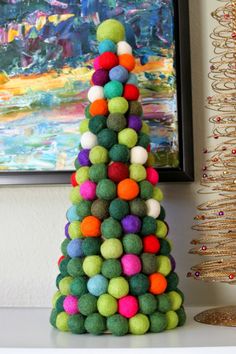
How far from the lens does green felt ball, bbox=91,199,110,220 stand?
874 mm

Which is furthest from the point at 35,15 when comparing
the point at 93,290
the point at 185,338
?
the point at 185,338

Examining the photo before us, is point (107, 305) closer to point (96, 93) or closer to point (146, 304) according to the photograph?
point (146, 304)

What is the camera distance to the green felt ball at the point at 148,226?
89 cm

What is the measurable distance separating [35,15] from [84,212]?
0.48 metres

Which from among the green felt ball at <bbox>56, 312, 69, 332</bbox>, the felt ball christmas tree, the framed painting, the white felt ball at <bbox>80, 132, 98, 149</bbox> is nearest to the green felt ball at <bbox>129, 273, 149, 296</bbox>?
the felt ball christmas tree

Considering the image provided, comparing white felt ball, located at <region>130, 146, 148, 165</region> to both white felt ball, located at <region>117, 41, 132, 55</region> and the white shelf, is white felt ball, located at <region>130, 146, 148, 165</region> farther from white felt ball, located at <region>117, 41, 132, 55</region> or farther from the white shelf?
the white shelf

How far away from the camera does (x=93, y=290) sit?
2.78 feet

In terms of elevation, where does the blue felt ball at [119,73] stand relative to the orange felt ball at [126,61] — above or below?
below

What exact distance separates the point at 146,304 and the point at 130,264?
62 millimetres

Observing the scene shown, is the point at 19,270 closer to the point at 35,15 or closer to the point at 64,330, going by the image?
the point at 64,330

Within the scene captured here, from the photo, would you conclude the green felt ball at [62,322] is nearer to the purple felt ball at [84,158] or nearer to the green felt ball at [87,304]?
the green felt ball at [87,304]

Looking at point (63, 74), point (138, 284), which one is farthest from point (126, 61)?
point (138, 284)

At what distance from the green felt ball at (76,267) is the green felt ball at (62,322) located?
0.07 meters

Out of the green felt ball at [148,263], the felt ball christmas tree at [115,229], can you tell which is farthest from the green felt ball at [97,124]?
the green felt ball at [148,263]
